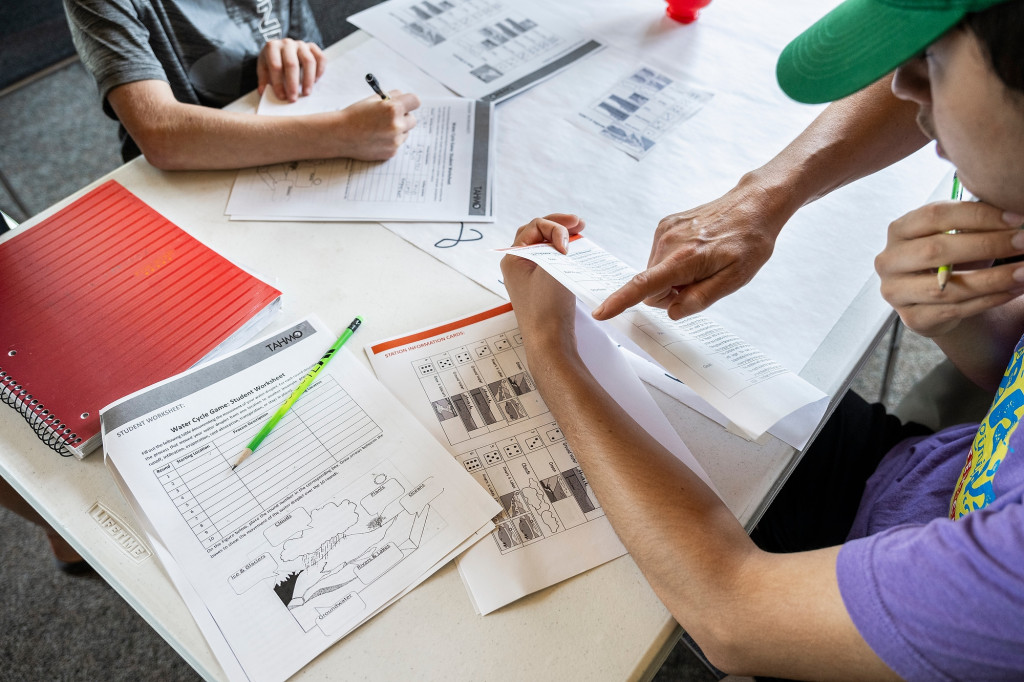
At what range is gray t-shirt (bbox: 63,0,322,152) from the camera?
41.5 inches

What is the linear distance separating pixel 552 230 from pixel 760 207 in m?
0.27

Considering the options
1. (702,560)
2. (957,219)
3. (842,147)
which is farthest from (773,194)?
(702,560)

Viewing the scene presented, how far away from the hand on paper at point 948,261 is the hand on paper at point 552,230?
35 centimetres

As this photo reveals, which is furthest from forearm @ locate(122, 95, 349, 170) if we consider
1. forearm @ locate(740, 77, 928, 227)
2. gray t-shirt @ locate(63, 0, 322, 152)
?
forearm @ locate(740, 77, 928, 227)

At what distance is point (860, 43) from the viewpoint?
560 mm

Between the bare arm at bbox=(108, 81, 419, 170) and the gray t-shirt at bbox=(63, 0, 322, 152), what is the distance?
7 cm

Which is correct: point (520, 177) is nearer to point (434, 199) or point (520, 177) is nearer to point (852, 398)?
point (434, 199)

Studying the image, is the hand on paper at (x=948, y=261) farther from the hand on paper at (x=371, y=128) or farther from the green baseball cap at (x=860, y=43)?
the hand on paper at (x=371, y=128)

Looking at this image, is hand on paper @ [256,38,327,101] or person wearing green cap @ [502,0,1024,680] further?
hand on paper @ [256,38,327,101]

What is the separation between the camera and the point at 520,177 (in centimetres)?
104

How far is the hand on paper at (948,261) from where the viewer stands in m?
0.62

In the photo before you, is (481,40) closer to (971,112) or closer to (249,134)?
(249,134)

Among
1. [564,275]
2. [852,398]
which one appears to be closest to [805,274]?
[852,398]

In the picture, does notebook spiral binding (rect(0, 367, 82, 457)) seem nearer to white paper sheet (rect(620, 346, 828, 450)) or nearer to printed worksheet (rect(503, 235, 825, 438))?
printed worksheet (rect(503, 235, 825, 438))
